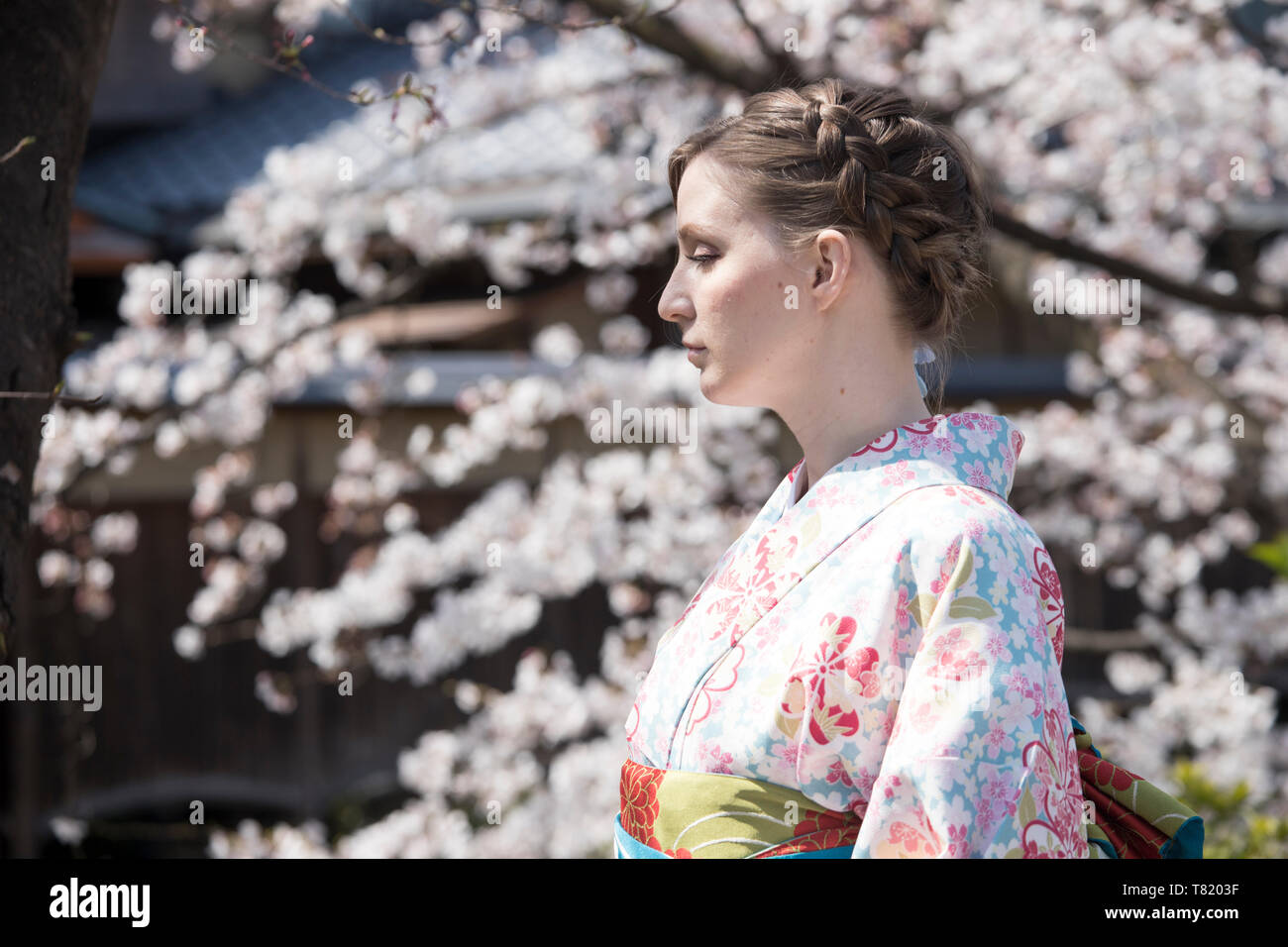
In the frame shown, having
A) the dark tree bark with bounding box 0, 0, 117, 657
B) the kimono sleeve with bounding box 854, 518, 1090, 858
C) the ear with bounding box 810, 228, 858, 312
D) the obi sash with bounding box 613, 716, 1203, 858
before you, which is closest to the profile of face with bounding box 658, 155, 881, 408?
the ear with bounding box 810, 228, 858, 312

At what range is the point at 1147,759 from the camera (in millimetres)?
4699

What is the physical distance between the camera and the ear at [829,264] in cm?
148

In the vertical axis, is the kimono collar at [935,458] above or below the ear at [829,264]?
below

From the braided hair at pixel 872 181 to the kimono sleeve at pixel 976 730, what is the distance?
0.43 meters

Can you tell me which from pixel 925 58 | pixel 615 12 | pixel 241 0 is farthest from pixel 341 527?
pixel 925 58

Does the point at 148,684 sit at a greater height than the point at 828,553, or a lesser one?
lesser

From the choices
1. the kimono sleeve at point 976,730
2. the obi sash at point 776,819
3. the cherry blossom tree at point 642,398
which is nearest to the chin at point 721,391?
the kimono sleeve at point 976,730

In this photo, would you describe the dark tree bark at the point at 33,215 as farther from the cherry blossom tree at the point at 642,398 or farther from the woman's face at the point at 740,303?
the cherry blossom tree at the point at 642,398

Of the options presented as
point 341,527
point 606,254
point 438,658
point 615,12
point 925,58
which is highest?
point 925,58

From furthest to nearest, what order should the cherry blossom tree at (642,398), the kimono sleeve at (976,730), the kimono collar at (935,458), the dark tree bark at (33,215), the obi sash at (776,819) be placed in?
the cherry blossom tree at (642,398) → the dark tree bark at (33,215) → the kimono collar at (935,458) → the obi sash at (776,819) → the kimono sleeve at (976,730)

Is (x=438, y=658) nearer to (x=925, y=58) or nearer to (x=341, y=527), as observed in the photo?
(x=341, y=527)
